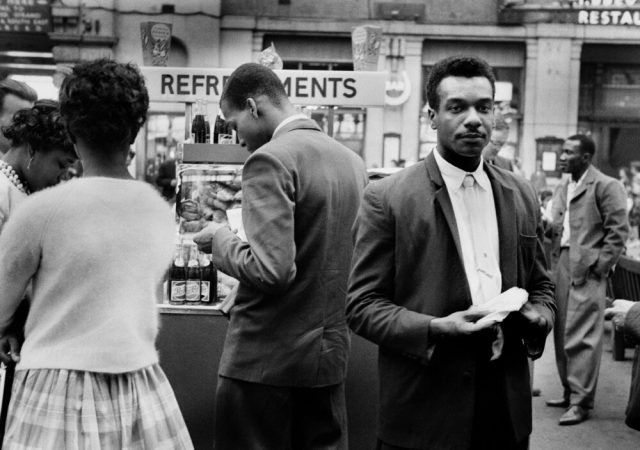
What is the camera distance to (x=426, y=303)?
2.79 m

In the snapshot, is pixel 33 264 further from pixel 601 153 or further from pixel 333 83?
pixel 601 153

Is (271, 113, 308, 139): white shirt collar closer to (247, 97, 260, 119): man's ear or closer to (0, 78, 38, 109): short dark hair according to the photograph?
(247, 97, 260, 119): man's ear

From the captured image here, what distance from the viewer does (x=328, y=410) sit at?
12.1ft

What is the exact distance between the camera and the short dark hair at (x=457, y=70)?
2879 mm

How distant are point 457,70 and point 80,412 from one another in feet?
5.12

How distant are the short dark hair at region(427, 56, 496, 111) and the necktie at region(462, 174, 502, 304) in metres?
0.29

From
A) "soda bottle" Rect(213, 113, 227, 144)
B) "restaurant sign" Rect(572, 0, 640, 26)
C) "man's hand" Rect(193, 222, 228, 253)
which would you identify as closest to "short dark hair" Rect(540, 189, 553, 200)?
"restaurant sign" Rect(572, 0, 640, 26)

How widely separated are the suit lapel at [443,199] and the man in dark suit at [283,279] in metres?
0.75

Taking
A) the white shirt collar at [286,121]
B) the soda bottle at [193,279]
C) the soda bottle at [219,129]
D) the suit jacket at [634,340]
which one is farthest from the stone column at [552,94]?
the white shirt collar at [286,121]

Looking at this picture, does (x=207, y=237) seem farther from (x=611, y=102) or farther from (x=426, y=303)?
(x=611, y=102)

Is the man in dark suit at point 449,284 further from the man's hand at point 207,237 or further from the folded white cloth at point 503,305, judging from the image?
the man's hand at point 207,237

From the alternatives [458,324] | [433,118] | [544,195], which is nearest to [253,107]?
[433,118]

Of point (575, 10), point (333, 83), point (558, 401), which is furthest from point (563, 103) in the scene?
point (333, 83)

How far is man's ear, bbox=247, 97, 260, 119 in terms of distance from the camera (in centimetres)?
373
